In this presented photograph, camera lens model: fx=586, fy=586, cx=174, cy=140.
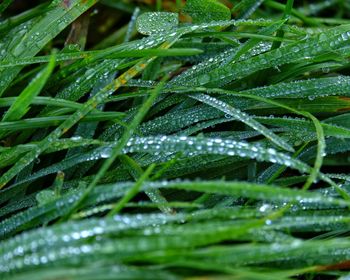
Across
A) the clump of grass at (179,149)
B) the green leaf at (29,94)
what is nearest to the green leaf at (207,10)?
the clump of grass at (179,149)

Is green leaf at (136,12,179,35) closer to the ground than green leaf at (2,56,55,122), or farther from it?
farther from it

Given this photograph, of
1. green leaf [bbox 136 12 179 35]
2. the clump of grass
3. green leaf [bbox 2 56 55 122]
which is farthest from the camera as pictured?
green leaf [bbox 136 12 179 35]

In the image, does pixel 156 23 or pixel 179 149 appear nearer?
pixel 179 149

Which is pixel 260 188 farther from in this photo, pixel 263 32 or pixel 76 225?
pixel 263 32

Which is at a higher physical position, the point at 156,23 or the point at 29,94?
the point at 156,23

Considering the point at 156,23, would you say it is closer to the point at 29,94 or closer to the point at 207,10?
the point at 207,10

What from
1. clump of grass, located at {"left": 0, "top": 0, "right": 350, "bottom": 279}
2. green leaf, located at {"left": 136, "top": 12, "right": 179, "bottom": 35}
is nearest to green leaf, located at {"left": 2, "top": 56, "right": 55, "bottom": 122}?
clump of grass, located at {"left": 0, "top": 0, "right": 350, "bottom": 279}

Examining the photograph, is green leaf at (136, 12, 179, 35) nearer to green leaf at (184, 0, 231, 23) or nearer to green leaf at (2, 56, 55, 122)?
green leaf at (184, 0, 231, 23)

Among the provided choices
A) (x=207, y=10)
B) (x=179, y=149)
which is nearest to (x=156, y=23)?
(x=207, y=10)
